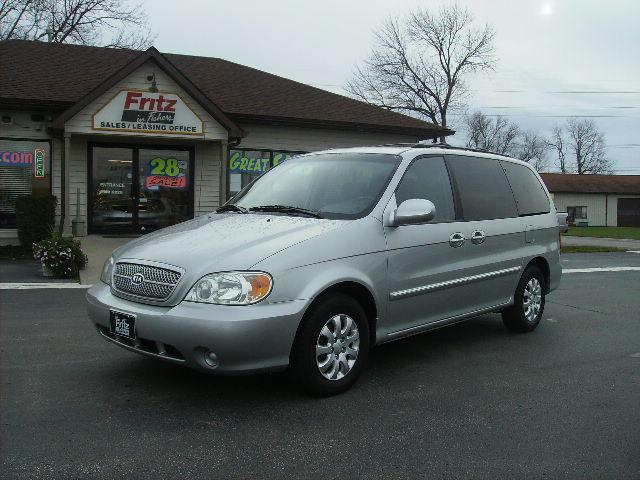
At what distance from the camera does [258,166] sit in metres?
16.6

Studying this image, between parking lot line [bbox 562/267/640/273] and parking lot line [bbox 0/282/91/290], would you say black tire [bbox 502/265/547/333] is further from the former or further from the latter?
parking lot line [bbox 562/267/640/273]

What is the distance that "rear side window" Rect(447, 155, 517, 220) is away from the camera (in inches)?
222

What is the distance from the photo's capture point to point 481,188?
19.3 ft

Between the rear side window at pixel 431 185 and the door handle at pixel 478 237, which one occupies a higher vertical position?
the rear side window at pixel 431 185

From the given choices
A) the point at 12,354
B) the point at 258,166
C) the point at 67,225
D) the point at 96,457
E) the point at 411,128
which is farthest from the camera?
the point at 411,128

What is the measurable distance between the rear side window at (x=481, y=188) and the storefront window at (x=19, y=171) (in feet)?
37.9

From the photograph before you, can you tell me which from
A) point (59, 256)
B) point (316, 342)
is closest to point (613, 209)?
point (59, 256)

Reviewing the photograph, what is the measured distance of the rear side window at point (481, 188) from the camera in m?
5.64

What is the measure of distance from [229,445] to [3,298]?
5910 millimetres

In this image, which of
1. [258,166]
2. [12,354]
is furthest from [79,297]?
[258,166]

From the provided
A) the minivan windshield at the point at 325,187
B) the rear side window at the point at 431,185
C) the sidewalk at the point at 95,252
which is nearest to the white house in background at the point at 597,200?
the sidewalk at the point at 95,252

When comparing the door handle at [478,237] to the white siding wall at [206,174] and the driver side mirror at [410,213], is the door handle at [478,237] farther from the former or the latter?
the white siding wall at [206,174]

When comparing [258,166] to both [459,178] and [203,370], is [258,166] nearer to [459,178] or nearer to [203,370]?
[459,178]

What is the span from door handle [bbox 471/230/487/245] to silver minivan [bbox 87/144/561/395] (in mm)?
19
